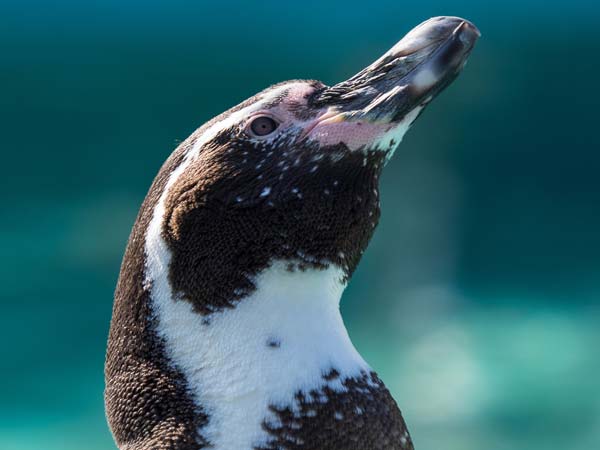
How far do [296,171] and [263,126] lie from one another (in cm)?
9

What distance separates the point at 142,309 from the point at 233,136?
0.26 metres

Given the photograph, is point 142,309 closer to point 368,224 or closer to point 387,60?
point 368,224

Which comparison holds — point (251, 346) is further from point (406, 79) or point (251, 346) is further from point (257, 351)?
point (406, 79)

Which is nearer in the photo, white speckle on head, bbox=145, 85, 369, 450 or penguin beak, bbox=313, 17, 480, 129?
white speckle on head, bbox=145, 85, 369, 450

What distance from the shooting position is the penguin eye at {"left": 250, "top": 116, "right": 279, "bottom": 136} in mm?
1476

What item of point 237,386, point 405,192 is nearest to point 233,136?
point 237,386

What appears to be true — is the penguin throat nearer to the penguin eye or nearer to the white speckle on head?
the white speckle on head

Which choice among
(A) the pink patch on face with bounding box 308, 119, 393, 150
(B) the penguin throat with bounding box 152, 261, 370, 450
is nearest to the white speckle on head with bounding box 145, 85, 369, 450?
(B) the penguin throat with bounding box 152, 261, 370, 450

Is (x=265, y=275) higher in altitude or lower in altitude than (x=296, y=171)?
lower

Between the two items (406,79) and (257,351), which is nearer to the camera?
(257,351)

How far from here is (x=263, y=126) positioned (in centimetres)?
148

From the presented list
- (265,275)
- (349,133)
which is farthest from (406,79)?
(265,275)

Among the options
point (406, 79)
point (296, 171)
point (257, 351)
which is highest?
point (406, 79)

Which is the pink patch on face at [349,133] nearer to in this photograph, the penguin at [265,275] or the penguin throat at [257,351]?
the penguin at [265,275]
